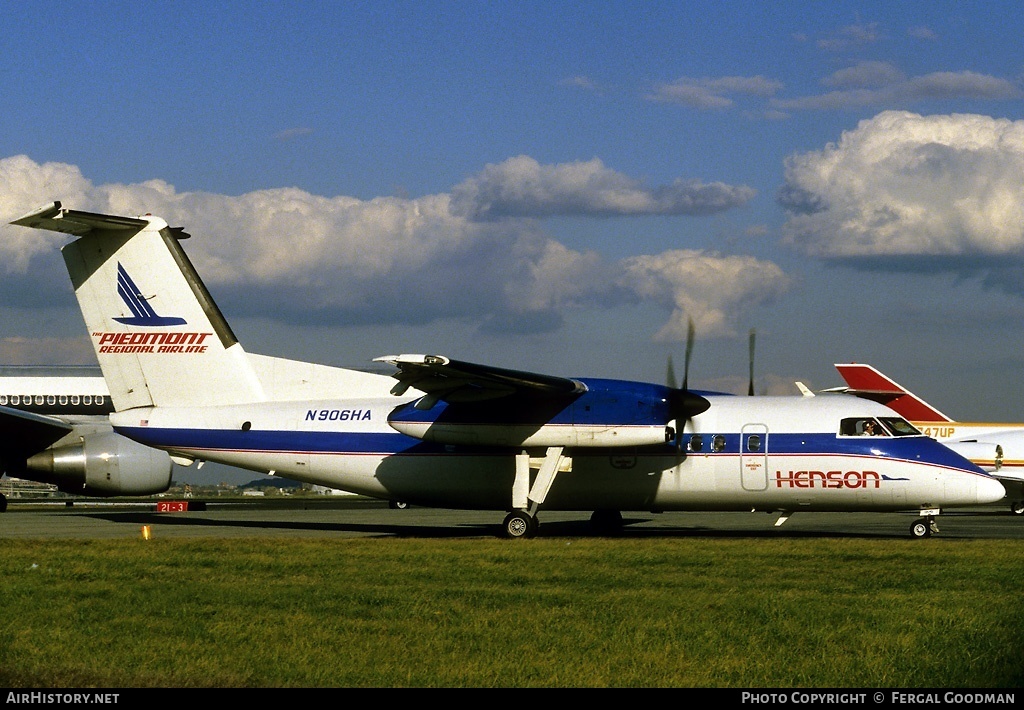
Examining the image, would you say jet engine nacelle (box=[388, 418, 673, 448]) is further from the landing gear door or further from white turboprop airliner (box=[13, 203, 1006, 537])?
the landing gear door

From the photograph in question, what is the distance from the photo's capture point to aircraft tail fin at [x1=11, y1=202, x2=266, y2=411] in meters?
25.3

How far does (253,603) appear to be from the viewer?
13602 mm

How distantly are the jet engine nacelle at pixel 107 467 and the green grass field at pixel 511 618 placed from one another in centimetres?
1225

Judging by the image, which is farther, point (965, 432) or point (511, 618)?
point (965, 432)

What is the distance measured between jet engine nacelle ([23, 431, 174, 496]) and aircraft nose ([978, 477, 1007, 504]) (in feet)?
70.7

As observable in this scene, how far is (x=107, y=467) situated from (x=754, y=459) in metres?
18.9

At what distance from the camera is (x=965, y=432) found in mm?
48875

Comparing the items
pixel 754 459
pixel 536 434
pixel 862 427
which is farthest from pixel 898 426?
pixel 536 434

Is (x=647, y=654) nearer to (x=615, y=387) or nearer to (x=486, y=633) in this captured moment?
(x=486, y=633)

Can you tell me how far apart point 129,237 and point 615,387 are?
1158 cm

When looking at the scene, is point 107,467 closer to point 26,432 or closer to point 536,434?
point 26,432

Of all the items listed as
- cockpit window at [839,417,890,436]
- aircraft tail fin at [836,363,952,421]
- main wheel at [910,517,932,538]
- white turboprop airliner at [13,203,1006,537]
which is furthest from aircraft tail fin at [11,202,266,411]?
aircraft tail fin at [836,363,952,421]

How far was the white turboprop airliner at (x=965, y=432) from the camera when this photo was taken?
37.4 m

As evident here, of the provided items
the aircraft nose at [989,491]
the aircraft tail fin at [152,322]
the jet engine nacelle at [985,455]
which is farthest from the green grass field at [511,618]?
the jet engine nacelle at [985,455]
